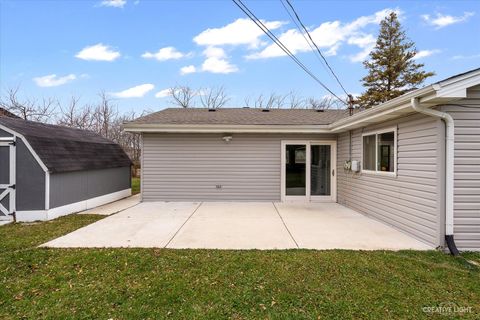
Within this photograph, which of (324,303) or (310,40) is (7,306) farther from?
(310,40)

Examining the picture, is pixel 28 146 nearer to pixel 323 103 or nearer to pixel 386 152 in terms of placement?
pixel 386 152

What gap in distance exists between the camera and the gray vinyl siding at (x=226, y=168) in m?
8.60

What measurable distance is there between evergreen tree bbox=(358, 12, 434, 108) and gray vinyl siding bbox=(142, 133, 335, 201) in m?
16.7

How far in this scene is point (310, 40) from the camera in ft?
24.4

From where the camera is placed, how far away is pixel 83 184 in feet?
24.5

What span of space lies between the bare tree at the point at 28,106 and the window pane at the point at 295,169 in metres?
17.4

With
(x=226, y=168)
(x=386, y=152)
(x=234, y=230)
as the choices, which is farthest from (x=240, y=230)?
(x=386, y=152)

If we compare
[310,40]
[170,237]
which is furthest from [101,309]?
[310,40]

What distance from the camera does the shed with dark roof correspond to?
604 centimetres

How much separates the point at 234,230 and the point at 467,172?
421cm

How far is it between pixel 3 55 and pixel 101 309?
1701 cm

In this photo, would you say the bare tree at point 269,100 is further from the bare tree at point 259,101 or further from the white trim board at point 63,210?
the white trim board at point 63,210

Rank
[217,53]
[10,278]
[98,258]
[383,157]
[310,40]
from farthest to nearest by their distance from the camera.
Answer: [217,53] < [310,40] < [383,157] < [98,258] < [10,278]

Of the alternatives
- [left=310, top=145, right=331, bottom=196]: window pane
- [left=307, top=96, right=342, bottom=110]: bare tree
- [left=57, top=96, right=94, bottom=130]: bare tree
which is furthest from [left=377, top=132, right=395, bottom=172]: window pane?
[left=57, top=96, right=94, bottom=130]: bare tree
